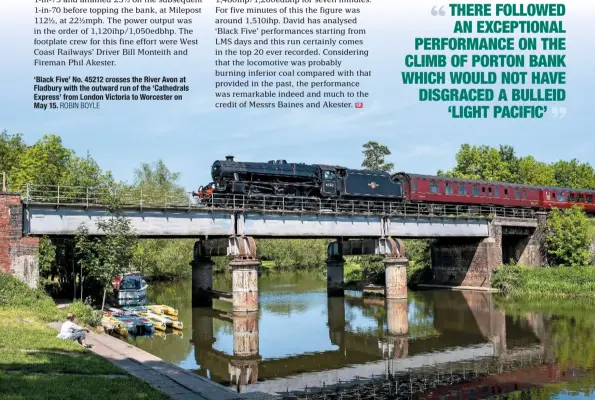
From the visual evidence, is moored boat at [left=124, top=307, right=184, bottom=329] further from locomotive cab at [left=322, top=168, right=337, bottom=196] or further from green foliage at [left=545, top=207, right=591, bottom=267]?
green foliage at [left=545, top=207, right=591, bottom=267]

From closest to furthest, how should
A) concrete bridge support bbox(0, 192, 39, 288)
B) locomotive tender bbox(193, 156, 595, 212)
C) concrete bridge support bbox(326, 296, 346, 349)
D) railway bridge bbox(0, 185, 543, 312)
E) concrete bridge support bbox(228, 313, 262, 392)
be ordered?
concrete bridge support bbox(228, 313, 262, 392) → concrete bridge support bbox(0, 192, 39, 288) → concrete bridge support bbox(326, 296, 346, 349) → railway bridge bbox(0, 185, 543, 312) → locomotive tender bbox(193, 156, 595, 212)

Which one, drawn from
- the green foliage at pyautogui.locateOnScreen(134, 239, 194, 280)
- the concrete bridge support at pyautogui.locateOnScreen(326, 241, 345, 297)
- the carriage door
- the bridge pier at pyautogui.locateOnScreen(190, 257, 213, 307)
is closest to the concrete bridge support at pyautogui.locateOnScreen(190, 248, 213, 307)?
the bridge pier at pyautogui.locateOnScreen(190, 257, 213, 307)

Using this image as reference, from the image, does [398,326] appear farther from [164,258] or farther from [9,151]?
[9,151]

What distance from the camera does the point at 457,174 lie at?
74.6m

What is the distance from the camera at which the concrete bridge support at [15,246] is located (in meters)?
26.9

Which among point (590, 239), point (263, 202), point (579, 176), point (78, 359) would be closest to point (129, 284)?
point (263, 202)

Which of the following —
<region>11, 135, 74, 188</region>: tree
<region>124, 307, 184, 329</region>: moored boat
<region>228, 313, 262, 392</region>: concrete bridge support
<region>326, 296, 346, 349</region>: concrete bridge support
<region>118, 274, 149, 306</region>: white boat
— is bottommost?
<region>326, 296, 346, 349</region>: concrete bridge support

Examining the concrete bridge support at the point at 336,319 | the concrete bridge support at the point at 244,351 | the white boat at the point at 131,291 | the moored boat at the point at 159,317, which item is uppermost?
the white boat at the point at 131,291

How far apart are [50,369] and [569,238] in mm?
45427

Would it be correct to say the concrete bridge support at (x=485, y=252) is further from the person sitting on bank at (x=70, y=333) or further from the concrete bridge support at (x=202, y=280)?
the person sitting on bank at (x=70, y=333)

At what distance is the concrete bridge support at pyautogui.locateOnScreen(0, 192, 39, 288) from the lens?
26.9m

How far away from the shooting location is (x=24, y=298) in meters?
25.0

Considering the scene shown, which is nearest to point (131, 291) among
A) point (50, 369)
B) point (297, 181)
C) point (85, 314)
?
point (85, 314)

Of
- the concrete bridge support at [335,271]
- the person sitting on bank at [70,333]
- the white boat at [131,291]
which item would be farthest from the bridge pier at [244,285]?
the concrete bridge support at [335,271]
